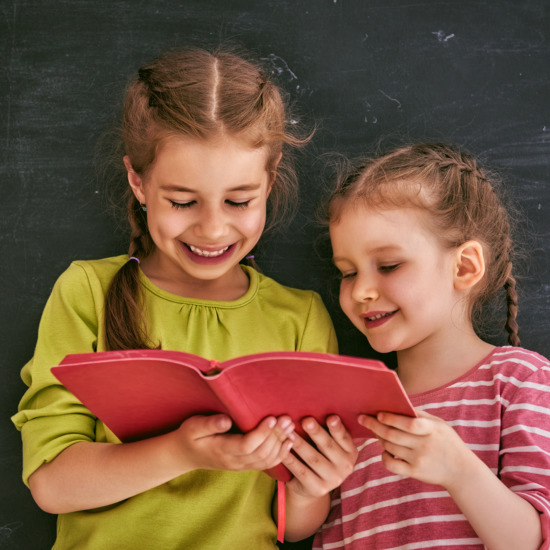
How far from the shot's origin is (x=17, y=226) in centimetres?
168

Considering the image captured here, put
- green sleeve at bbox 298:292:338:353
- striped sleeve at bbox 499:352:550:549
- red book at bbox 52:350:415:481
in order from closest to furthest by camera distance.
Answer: red book at bbox 52:350:415:481 → striped sleeve at bbox 499:352:550:549 → green sleeve at bbox 298:292:338:353

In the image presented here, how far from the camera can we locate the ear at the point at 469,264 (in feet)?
4.66

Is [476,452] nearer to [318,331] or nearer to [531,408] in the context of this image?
[531,408]

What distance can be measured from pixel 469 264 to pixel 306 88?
636 millimetres

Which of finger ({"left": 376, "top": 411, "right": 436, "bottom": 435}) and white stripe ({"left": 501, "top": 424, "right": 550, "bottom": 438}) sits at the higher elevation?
finger ({"left": 376, "top": 411, "right": 436, "bottom": 435})

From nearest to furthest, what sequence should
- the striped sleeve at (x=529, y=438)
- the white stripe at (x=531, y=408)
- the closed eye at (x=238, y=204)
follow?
the striped sleeve at (x=529, y=438)
the white stripe at (x=531, y=408)
the closed eye at (x=238, y=204)

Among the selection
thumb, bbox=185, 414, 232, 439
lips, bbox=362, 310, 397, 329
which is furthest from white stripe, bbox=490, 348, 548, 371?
thumb, bbox=185, 414, 232, 439

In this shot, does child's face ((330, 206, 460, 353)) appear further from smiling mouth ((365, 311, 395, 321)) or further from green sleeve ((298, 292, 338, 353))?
green sleeve ((298, 292, 338, 353))

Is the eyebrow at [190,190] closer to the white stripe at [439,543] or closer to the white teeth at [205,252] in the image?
the white teeth at [205,252]

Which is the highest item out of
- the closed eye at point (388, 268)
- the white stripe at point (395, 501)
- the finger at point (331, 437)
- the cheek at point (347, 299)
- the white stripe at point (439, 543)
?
the closed eye at point (388, 268)

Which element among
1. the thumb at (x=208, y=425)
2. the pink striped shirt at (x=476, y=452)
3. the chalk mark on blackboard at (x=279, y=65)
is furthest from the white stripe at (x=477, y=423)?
the chalk mark on blackboard at (x=279, y=65)

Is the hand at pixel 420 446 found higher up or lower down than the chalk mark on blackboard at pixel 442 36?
lower down

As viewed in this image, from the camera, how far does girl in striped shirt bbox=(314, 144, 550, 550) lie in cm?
126

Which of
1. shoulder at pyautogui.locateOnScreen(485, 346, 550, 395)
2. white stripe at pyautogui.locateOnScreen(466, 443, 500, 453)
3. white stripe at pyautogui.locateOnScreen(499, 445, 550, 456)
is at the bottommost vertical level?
white stripe at pyautogui.locateOnScreen(466, 443, 500, 453)
